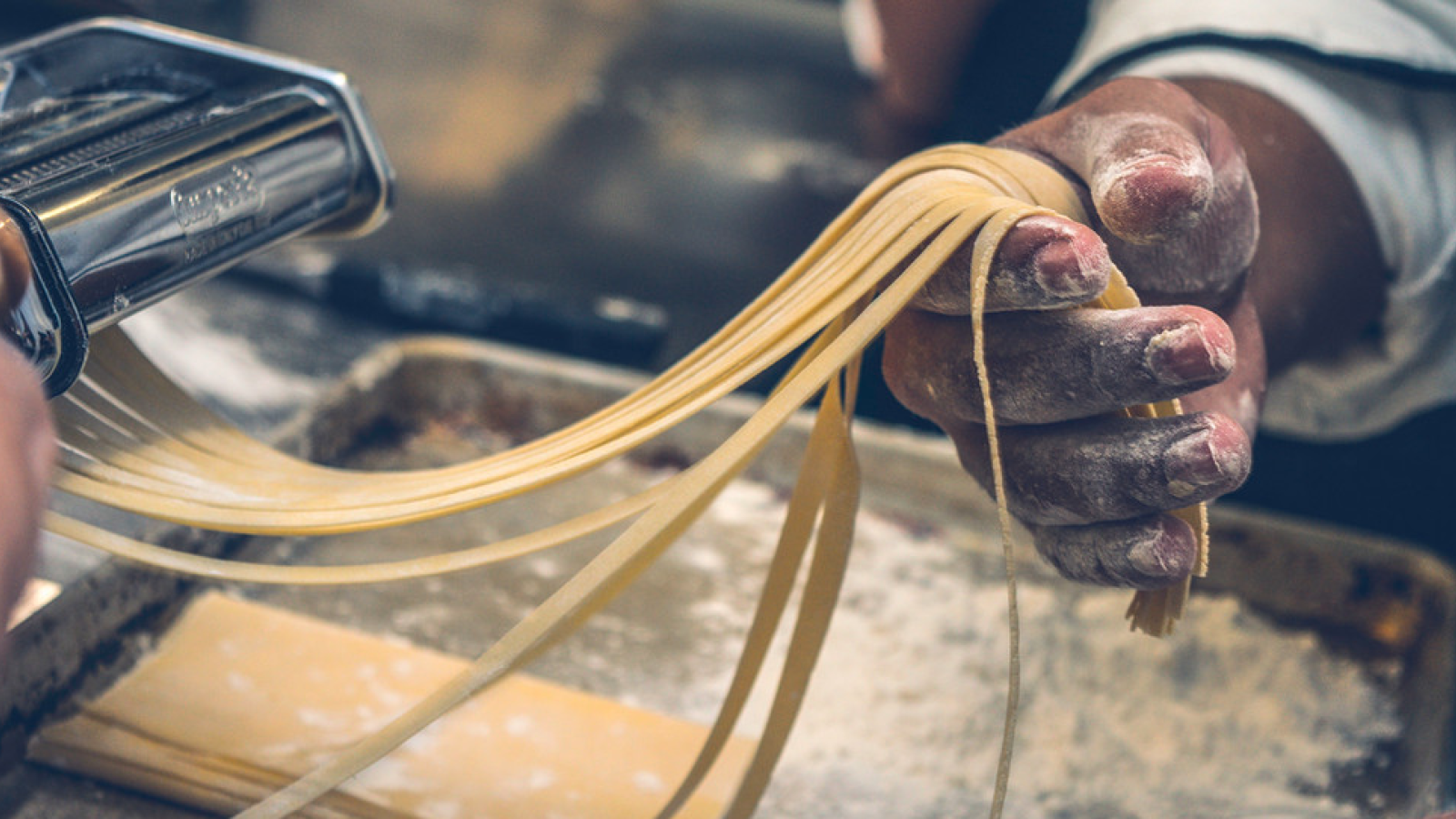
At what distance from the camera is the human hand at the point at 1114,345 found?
49 centimetres

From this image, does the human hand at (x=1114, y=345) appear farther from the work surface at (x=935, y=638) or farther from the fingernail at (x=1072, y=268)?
the work surface at (x=935, y=638)

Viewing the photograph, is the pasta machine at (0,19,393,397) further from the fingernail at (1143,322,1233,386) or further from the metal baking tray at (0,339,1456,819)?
the fingernail at (1143,322,1233,386)

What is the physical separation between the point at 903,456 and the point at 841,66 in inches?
80.7

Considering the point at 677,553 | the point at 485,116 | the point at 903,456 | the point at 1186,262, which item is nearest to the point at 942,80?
the point at 903,456

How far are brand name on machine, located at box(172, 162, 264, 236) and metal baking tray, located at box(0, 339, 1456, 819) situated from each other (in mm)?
281

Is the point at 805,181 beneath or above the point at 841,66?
beneath

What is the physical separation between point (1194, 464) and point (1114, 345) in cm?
7

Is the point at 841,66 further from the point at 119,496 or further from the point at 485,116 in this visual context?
the point at 119,496

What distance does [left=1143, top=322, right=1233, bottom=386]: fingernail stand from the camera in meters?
0.47

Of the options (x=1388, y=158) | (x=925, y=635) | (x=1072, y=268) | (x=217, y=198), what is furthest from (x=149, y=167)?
(x=1388, y=158)

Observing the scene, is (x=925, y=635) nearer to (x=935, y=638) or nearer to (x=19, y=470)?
(x=935, y=638)

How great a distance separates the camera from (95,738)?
671mm

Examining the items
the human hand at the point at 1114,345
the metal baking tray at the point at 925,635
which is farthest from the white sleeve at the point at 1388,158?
the human hand at the point at 1114,345

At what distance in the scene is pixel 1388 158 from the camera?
943 mm
